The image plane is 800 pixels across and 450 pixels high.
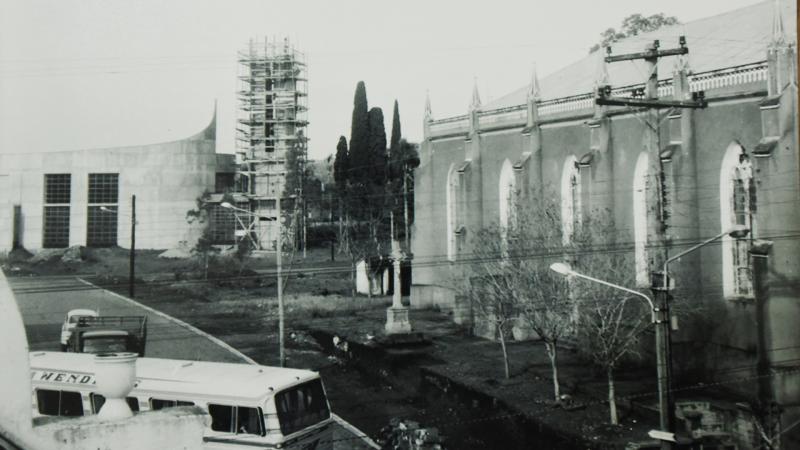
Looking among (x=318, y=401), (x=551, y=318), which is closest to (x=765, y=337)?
(x=551, y=318)

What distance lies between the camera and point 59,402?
1628 centimetres

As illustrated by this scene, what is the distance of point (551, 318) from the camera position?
2434cm

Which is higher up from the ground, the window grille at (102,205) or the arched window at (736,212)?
the window grille at (102,205)

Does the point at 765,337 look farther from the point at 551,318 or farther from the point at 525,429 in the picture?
the point at 525,429

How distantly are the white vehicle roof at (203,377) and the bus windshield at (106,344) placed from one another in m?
6.16

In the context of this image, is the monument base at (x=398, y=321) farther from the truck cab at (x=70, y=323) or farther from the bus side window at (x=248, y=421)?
the bus side window at (x=248, y=421)

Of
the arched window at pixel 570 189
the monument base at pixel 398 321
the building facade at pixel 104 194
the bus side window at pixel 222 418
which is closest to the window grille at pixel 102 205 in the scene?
the building facade at pixel 104 194

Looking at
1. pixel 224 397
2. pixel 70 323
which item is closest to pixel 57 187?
pixel 70 323

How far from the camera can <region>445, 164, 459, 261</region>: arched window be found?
4328 centimetres

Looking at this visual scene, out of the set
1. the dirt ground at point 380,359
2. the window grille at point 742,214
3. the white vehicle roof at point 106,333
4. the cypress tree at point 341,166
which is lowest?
the dirt ground at point 380,359

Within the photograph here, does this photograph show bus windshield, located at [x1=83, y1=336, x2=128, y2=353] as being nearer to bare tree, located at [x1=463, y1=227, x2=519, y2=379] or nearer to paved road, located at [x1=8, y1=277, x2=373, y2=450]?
paved road, located at [x1=8, y1=277, x2=373, y2=450]

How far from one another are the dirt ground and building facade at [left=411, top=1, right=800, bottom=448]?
426cm

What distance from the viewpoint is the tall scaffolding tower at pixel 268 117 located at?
6725 cm

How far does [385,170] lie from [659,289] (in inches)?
2049
